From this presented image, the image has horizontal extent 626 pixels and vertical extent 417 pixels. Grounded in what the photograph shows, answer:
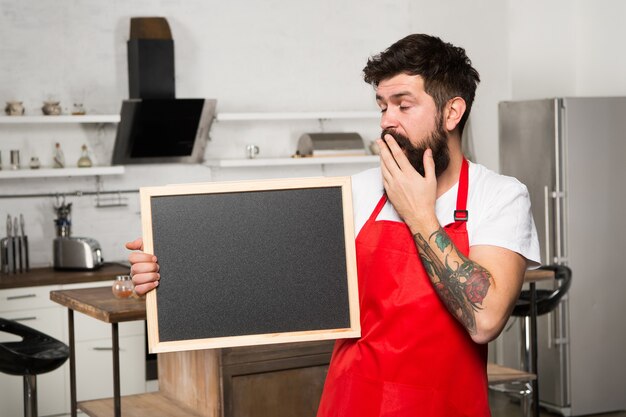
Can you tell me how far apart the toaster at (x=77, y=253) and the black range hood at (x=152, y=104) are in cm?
72

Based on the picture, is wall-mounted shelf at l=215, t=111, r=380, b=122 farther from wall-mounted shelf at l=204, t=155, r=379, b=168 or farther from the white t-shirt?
the white t-shirt

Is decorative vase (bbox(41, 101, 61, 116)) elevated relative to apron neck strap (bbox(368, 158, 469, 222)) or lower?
elevated

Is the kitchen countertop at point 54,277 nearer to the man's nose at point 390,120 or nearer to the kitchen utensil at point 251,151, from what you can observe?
the kitchen utensil at point 251,151

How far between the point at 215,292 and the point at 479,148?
4.99 metres

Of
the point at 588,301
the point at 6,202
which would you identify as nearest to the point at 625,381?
the point at 588,301

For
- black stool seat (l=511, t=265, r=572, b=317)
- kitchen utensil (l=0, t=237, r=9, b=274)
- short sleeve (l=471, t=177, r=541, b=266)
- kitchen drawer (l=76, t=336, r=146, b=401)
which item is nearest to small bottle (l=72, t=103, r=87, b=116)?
kitchen utensil (l=0, t=237, r=9, b=274)

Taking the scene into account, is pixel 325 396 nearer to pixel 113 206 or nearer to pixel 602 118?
pixel 602 118

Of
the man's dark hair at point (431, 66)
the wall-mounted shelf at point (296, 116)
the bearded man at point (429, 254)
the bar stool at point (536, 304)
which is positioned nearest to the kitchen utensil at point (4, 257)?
the wall-mounted shelf at point (296, 116)

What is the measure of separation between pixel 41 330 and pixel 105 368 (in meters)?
0.46

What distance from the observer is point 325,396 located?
1963mm

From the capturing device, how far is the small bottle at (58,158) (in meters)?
5.99

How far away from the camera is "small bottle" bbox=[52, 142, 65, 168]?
599cm

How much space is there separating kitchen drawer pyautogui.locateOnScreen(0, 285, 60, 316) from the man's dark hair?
13.2ft

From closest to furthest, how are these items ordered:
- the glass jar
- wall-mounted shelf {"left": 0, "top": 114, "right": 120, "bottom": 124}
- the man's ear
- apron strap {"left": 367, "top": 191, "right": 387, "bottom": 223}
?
the man's ear < apron strap {"left": 367, "top": 191, "right": 387, "bottom": 223} < the glass jar < wall-mounted shelf {"left": 0, "top": 114, "right": 120, "bottom": 124}
